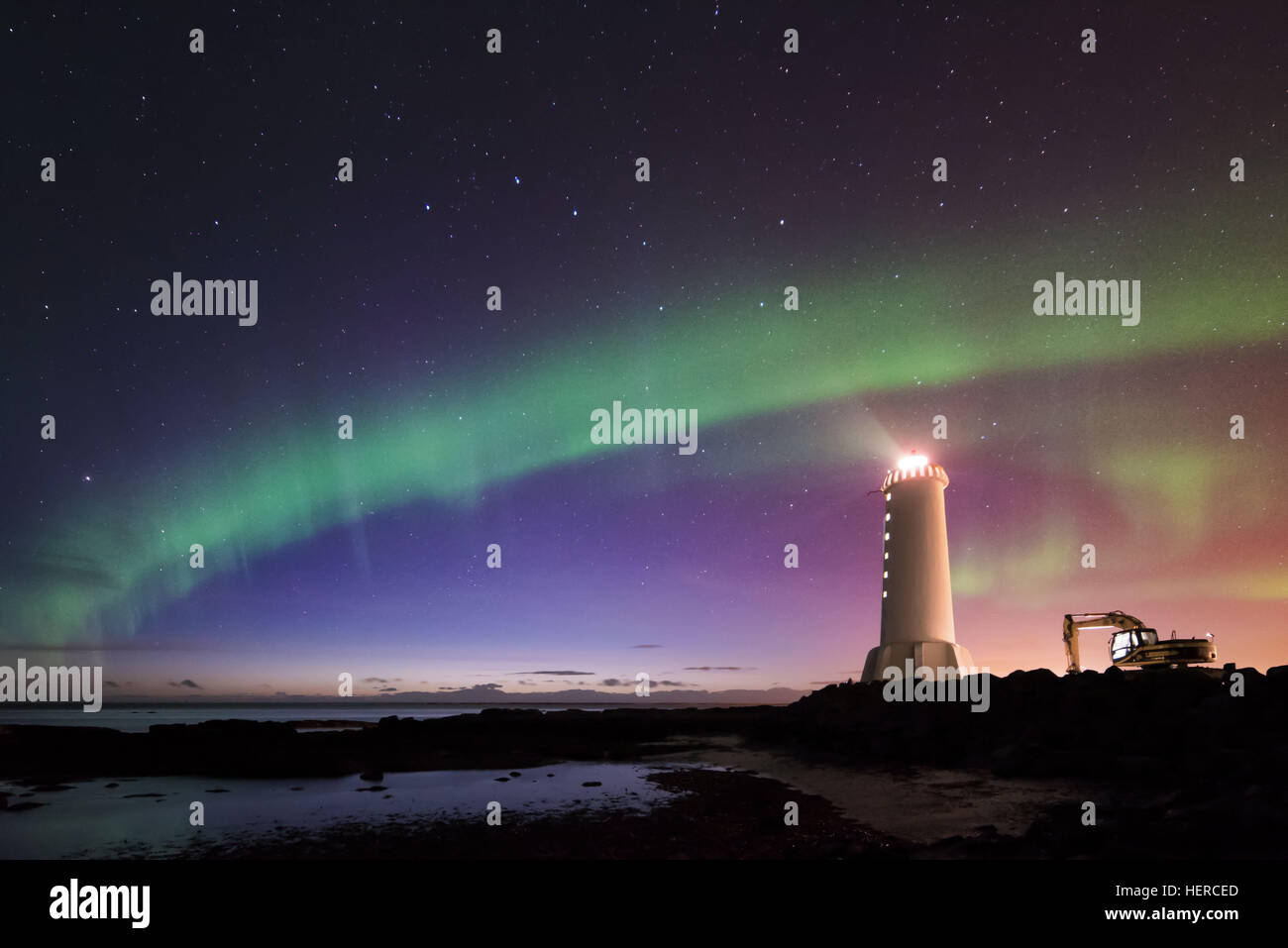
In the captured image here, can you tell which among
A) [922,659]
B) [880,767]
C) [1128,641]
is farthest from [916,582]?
[880,767]

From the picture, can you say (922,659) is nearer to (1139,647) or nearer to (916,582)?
(916,582)

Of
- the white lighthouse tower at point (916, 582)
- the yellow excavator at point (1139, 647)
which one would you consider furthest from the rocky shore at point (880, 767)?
the yellow excavator at point (1139, 647)

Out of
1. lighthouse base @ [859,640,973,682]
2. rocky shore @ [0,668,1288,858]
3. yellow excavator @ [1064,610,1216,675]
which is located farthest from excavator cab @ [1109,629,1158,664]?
rocky shore @ [0,668,1288,858]

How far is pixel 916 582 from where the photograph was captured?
110 ft

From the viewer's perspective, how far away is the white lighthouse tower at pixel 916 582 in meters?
32.7

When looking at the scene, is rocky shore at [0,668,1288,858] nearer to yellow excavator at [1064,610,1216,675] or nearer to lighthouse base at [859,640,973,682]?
lighthouse base at [859,640,973,682]

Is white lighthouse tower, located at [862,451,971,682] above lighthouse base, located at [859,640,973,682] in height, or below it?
above

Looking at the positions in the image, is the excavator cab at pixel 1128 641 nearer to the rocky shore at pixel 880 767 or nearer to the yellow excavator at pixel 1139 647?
the yellow excavator at pixel 1139 647

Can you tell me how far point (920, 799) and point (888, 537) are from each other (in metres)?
21.3

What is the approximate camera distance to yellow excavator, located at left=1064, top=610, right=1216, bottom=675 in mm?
29875

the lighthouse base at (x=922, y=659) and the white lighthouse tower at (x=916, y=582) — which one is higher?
the white lighthouse tower at (x=916, y=582)

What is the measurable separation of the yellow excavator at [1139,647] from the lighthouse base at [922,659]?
7.36 m
